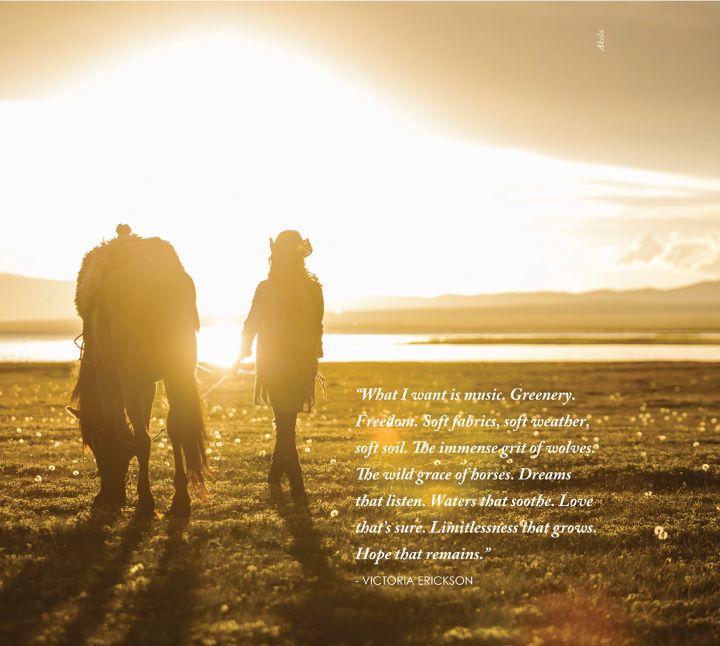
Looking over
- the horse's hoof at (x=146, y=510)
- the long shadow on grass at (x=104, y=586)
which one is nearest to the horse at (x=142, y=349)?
the horse's hoof at (x=146, y=510)

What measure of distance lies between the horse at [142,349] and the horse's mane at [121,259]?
12 millimetres

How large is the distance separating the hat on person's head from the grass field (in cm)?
323

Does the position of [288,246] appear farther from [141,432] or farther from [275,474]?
[275,474]

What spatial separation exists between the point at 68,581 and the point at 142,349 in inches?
107

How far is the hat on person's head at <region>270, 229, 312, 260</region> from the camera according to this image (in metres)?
10.3

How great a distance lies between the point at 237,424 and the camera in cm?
1941

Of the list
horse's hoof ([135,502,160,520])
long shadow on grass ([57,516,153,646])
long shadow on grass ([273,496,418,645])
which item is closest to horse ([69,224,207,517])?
horse's hoof ([135,502,160,520])

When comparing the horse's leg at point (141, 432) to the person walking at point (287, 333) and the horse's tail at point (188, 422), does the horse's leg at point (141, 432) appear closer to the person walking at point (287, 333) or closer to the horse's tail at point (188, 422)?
the horse's tail at point (188, 422)

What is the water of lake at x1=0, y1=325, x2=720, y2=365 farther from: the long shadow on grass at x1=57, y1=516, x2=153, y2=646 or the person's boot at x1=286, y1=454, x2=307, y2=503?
the long shadow on grass at x1=57, y1=516, x2=153, y2=646

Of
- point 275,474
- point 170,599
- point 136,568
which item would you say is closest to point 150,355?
point 136,568

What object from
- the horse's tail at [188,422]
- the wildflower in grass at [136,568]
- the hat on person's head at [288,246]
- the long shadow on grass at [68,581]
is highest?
the hat on person's head at [288,246]

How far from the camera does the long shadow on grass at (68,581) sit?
6.26m

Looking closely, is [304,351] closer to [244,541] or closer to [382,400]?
[244,541]

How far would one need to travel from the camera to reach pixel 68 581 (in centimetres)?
721
